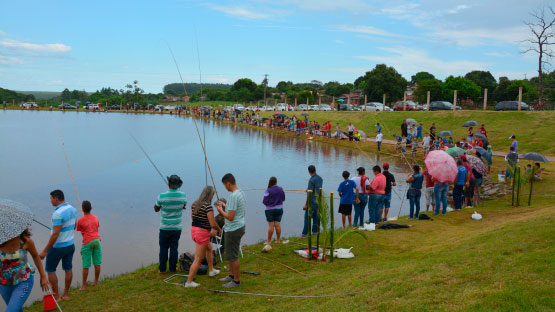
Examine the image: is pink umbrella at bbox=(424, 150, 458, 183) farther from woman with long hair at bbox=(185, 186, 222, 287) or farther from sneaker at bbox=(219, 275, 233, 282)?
woman with long hair at bbox=(185, 186, 222, 287)

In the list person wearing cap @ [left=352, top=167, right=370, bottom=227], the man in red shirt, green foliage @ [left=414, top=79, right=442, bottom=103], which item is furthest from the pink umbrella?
green foliage @ [left=414, top=79, right=442, bottom=103]

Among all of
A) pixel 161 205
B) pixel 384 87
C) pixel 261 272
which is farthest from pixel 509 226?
pixel 384 87

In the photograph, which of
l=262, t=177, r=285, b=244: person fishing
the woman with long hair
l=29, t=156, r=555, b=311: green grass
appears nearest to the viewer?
l=29, t=156, r=555, b=311: green grass

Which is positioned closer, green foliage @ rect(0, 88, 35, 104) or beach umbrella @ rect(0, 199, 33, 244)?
beach umbrella @ rect(0, 199, 33, 244)

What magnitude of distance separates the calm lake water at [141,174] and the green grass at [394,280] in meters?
2.08

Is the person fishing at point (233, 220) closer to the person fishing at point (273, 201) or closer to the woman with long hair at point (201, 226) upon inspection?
the woman with long hair at point (201, 226)

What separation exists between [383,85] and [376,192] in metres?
61.0

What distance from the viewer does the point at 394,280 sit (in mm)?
5668

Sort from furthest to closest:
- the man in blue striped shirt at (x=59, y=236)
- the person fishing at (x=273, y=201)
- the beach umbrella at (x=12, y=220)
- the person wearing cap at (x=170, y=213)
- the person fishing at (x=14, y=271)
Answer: the person fishing at (x=273, y=201), the person wearing cap at (x=170, y=213), the man in blue striped shirt at (x=59, y=236), the person fishing at (x=14, y=271), the beach umbrella at (x=12, y=220)

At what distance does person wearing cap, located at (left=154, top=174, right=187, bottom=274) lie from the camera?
685 centimetres

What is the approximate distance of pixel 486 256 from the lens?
6.31 meters

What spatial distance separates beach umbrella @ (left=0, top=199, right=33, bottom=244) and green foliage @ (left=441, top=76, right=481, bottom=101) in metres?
75.3

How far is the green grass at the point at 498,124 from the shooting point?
25972mm

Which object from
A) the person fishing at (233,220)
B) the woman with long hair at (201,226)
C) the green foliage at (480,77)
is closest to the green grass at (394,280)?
the woman with long hair at (201,226)
